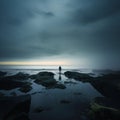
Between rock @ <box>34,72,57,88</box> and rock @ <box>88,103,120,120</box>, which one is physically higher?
rock @ <box>34,72,57,88</box>

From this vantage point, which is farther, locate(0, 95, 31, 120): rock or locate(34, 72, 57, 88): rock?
locate(34, 72, 57, 88): rock

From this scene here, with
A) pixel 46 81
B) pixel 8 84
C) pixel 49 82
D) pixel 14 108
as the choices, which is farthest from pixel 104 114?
pixel 8 84

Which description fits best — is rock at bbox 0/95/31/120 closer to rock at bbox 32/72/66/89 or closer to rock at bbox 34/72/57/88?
rock at bbox 32/72/66/89

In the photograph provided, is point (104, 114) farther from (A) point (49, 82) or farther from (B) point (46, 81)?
(B) point (46, 81)

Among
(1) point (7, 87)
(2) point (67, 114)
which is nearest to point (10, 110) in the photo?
(2) point (67, 114)

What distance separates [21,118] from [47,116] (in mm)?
3581

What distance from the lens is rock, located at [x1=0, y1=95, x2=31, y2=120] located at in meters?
11.1

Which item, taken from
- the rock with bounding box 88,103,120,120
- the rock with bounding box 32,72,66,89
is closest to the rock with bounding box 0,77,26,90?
the rock with bounding box 32,72,66,89

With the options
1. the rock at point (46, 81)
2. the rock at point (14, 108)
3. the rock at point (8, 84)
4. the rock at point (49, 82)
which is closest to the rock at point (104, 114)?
the rock at point (14, 108)

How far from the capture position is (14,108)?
40.3 ft

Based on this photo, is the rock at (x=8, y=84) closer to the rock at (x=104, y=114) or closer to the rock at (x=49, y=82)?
the rock at (x=49, y=82)

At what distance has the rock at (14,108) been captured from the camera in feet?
Result: 36.3

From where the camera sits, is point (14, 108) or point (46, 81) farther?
point (46, 81)

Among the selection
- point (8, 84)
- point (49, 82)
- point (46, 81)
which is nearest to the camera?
point (8, 84)
